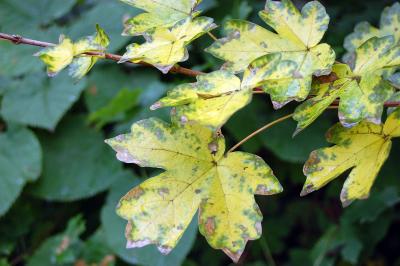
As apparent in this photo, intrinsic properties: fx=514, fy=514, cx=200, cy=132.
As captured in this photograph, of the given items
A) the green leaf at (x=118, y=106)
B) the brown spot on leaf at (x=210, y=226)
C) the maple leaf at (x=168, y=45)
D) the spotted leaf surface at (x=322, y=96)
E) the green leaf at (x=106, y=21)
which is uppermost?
the maple leaf at (x=168, y=45)

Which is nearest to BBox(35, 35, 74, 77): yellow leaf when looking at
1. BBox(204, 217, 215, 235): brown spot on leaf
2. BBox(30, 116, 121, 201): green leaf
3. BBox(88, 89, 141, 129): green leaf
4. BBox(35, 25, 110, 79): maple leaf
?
BBox(35, 25, 110, 79): maple leaf

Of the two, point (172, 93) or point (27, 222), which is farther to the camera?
point (27, 222)

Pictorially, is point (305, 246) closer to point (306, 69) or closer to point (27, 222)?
point (27, 222)

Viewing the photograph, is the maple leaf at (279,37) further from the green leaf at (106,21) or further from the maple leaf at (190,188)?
the green leaf at (106,21)

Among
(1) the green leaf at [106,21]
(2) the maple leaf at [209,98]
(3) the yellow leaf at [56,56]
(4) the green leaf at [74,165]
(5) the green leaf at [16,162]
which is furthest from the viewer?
(1) the green leaf at [106,21]

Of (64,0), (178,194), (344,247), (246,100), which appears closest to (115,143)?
(178,194)

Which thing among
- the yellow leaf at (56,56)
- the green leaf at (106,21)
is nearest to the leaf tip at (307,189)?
the yellow leaf at (56,56)
